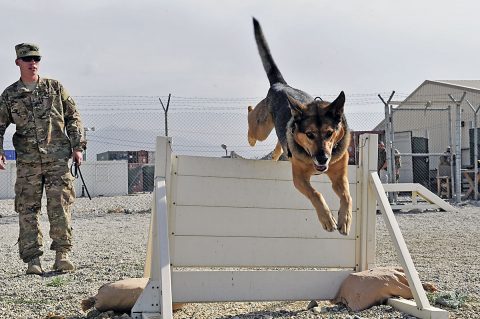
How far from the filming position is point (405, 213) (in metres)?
13.6

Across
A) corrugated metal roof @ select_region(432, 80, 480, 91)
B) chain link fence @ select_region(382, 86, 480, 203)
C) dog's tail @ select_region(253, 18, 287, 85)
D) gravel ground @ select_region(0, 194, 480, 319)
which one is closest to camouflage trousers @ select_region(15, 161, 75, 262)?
gravel ground @ select_region(0, 194, 480, 319)

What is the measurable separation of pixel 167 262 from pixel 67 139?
278 centimetres

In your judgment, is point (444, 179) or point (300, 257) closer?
point (300, 257)

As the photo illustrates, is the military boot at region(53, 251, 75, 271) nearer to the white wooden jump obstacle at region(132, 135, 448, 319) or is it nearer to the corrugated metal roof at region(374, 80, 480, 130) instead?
the white wooden jump obstacle at region(132, 135, 448, 319)

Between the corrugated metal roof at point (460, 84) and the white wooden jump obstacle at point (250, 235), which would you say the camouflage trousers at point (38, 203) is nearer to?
the white wooden jump obstacle at point (250, 235)

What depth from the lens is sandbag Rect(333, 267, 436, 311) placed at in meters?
4.46

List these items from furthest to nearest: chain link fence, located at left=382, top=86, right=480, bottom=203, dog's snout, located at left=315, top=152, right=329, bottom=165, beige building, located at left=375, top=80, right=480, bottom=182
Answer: beige building, located at left=375, top=80, right=480, bottom=182, chain link fence, located at left=382, top=86, right=480, bottom=203, dog's snout, located at left=315, top=152, right=329, bottom=165

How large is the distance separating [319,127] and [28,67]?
10.8 ft

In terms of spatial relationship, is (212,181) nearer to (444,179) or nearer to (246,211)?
(246,211)

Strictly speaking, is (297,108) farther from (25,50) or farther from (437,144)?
(437,144)

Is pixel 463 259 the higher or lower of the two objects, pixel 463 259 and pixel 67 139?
the lower

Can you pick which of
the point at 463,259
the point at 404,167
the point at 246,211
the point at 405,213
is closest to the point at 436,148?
the point at 404,167

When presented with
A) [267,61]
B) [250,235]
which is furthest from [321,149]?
[267,61]

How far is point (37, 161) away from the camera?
598 cm
